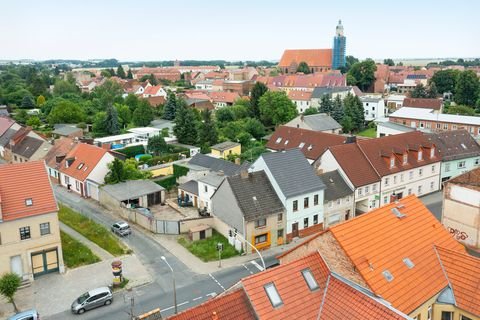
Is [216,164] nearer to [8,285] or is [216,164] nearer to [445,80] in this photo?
[8,285]

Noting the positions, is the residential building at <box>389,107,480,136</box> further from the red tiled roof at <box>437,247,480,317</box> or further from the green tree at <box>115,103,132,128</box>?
the red tiled roof at <box>437,247,480,317</box>

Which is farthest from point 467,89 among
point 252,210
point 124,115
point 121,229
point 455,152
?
point 121,229

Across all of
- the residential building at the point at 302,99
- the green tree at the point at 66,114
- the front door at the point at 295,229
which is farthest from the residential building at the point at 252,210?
the residential building at the point at 302,99

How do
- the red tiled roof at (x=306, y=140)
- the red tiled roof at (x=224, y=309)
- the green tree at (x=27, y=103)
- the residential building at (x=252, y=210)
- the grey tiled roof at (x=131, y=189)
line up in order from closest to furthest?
the red tiled roof at (x=224, y=309) < the residential building at (x=252, y=210) < the grey tiled roof at (x=131, y=189) < the red tiled roof at (x=306, y=140) < the green tree at (x=27, y=103)

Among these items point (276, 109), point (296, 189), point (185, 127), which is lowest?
point (296, 189)

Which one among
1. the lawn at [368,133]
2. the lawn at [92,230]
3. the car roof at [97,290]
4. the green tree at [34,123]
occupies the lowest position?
the lawn at [92,230]

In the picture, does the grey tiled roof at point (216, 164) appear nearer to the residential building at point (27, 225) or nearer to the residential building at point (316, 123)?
the residential building at point (27, 225)

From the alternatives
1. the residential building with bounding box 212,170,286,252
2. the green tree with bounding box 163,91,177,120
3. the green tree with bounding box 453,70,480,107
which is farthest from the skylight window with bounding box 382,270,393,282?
the green tree with bounding box 453,70,480,107
